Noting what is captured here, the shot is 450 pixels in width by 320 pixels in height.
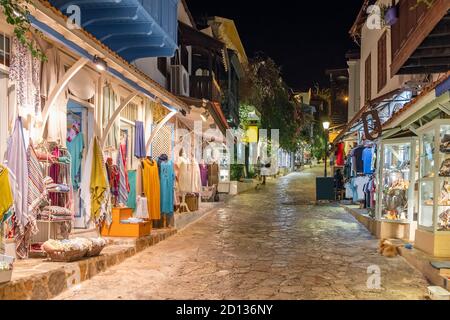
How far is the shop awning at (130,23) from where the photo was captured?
913 cm

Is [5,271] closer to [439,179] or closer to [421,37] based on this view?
[439,179]

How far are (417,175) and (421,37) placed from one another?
12.7 feet

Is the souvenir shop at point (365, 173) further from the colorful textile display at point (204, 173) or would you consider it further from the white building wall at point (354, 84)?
the white building wall at point (354, 84)

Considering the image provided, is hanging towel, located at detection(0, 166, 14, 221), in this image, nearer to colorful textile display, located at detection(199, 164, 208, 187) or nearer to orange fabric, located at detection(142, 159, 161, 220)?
orange fabric, located at detection(142, 159, 161, 220)

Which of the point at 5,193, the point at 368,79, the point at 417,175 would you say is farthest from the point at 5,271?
the point at 368,79

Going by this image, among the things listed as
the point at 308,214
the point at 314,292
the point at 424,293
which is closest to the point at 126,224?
the point at 314,292

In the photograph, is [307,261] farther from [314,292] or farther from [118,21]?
[118,21]

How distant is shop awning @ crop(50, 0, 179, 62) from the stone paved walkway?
505 cm

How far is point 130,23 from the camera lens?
399 inches

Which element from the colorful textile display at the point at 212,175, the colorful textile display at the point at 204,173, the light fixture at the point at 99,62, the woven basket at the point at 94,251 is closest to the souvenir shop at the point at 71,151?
the light fixture at the point at 99,62

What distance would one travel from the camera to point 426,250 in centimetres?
907

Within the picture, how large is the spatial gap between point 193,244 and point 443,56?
7.30m

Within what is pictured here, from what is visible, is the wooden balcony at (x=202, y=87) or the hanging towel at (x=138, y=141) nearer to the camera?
the hanging towel at (x=138, y=141)

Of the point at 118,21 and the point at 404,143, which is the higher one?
the point at 118,21
